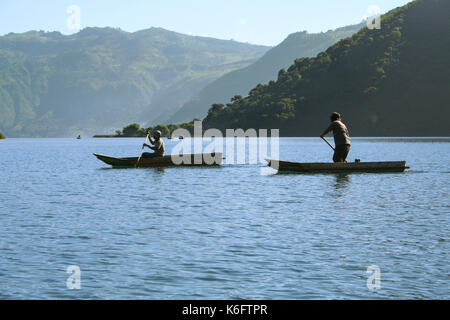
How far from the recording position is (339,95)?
198 m

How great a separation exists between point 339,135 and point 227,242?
807 inches

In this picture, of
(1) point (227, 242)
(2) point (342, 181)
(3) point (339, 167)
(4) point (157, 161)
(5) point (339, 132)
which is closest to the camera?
(1) point (227, 242)

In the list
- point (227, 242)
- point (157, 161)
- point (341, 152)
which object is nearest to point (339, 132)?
point (341, 152)

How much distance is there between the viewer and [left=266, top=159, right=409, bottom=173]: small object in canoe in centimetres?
3756

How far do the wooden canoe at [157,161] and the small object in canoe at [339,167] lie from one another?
919cm

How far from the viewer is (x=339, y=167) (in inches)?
1485

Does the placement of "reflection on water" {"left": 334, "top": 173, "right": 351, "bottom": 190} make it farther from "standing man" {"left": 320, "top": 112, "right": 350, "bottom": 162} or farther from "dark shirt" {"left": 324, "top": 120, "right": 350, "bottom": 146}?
"dark shirt" {"left": 324, "top": 120, "right": 350, "bottom": 146}

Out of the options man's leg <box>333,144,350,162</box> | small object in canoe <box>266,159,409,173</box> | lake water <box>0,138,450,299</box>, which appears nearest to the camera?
lake water <box>0,138,450,299</box>

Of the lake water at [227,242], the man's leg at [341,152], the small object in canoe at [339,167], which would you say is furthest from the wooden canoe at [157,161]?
the man's leg at [341,152]

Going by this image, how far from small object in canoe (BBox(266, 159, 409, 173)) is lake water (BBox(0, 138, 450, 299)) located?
13.6 ft

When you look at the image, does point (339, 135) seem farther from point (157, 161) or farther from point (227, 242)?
point (227, 242)

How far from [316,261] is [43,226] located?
10.5 meters

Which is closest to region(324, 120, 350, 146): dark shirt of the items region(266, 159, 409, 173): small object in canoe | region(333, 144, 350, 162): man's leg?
region(333, 144, 350, 162): man's leg

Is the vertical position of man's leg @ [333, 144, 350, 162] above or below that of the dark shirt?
below
